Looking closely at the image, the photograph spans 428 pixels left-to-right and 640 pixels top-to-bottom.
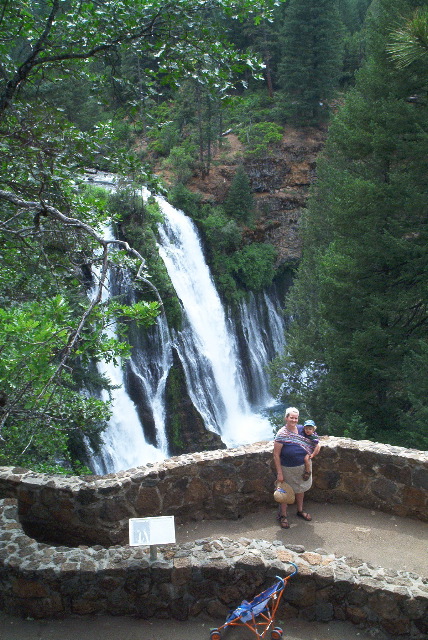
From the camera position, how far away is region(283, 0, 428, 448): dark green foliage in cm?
1047

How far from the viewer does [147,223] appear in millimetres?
16766

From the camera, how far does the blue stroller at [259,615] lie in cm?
403

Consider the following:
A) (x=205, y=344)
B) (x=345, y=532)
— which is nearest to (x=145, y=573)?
(x=345, y=532)

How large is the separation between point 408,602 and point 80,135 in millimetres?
4834

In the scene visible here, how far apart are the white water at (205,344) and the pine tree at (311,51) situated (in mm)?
9870

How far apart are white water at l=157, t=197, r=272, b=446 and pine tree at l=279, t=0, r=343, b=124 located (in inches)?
389

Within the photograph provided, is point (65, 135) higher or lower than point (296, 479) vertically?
higher

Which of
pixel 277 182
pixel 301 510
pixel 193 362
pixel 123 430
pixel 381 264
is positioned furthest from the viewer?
pixel 277 182

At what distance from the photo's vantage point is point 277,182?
23.5 m

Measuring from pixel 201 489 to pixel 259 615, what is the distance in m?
1.77

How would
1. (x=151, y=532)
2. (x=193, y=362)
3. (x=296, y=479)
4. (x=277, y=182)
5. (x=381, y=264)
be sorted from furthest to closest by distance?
(x=277, y=182) < (x=193, y=362) < (x=381, y=264) < (x=296, y=479) < (x=151, y=532)

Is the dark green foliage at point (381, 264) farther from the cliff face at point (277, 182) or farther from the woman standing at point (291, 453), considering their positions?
the cliff face at point (277, 182)

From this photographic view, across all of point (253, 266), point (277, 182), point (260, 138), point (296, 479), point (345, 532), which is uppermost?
point (260, 138)

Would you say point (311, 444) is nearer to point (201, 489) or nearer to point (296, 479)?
point (296, 479)
